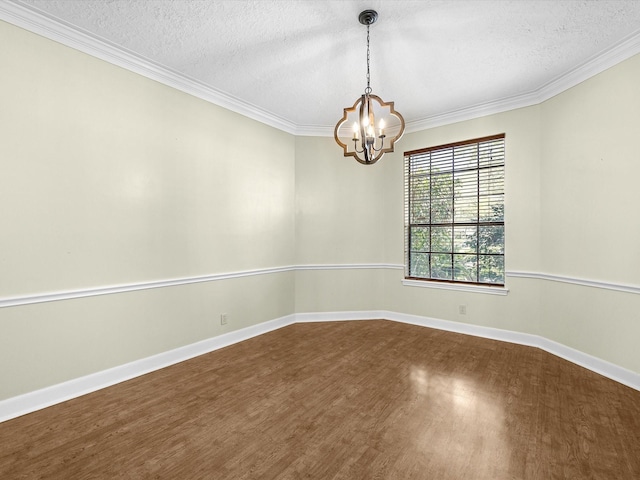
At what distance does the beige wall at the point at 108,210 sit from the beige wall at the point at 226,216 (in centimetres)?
1

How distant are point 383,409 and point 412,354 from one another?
124 cm

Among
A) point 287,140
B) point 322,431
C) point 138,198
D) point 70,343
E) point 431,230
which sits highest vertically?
point 287,140

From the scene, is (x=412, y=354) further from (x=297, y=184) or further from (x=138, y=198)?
(x=138, y=198)

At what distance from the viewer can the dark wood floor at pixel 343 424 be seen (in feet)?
5.90

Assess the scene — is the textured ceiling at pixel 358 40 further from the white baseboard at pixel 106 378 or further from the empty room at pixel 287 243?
the white baseboard at pixel 106 378

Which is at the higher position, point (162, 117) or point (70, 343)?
point (162, 117)

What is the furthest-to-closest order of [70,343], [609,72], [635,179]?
[609,72]
[635,179]
[70,343]

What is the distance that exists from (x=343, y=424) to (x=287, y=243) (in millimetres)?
2887

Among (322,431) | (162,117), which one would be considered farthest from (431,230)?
(162,117)

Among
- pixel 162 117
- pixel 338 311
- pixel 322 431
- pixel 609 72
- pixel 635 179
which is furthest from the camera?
pixel 338 311

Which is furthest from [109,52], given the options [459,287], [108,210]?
[459,287]

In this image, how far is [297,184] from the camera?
4.88m

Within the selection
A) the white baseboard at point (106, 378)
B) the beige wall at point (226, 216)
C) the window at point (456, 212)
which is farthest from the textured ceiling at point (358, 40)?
the white baseboard at point (106, 378)

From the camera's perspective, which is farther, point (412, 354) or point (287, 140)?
point (287, 140)
